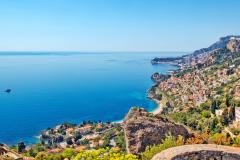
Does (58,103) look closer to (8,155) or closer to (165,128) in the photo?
(8,155)

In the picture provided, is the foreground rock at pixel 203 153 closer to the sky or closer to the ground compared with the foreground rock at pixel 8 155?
closer to the sky

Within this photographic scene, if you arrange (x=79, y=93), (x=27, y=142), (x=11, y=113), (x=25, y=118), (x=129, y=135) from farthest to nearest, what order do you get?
(x=79, y=93) < (x=11, y=113) < (x=25, y=118) < (x=27, y=142) < (x=129, y=135)

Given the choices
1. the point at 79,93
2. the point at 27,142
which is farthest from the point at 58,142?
the point at 79,93

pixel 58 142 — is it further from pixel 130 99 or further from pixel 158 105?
pixel 130 99

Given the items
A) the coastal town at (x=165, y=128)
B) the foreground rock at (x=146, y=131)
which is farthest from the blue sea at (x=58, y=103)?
the foreground rock at (x=146, y=131)

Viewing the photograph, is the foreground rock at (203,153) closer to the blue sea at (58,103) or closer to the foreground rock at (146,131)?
the foreground rock at (146,131)

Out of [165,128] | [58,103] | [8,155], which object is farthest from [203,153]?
[58,103]

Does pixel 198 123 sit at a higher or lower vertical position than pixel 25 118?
higher

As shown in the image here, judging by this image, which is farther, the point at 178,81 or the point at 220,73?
the point at 178,81
